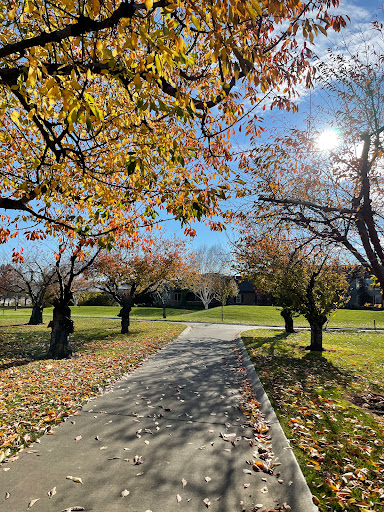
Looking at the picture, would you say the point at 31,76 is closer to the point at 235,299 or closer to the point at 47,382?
the point at 47,382

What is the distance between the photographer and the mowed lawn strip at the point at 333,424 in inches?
129

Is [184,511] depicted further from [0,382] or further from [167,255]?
[167,255]

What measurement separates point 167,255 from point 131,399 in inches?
515

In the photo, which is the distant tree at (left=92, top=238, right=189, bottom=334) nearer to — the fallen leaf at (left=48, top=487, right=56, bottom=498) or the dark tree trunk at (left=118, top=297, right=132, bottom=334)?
the dark tree trunk at (left=118, top=297, right=132, bottom=334)

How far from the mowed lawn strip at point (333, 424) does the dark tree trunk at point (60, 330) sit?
638cm

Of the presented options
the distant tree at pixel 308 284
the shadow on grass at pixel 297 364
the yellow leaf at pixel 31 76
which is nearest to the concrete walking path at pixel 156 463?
the shadow on grass at pixel 297 364

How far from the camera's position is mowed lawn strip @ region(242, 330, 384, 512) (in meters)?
3.29

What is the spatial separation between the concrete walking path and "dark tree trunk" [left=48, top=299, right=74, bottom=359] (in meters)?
5.43

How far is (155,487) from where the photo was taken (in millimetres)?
3209

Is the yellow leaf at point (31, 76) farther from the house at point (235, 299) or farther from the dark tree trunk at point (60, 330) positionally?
the house at point (235, 299)

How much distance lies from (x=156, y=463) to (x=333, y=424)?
2977 mm

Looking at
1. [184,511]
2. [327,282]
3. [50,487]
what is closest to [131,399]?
[50,487]

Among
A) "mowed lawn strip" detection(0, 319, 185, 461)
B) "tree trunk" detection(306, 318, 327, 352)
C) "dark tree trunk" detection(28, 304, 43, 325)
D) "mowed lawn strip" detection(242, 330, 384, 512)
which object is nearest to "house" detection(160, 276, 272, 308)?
"dark tree trunk" detection(28, 304, 43, 325)

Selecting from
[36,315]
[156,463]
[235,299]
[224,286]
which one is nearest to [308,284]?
[156,463]
